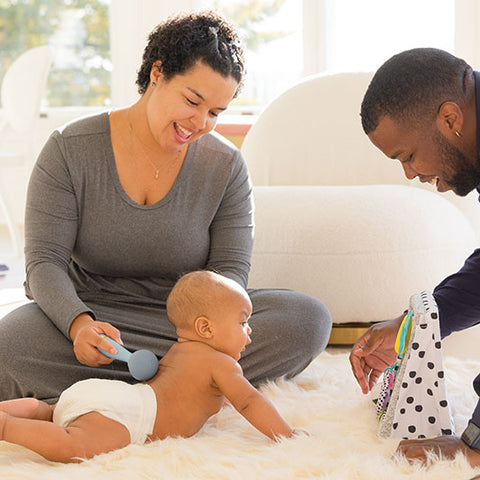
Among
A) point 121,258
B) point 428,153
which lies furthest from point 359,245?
point 428,153

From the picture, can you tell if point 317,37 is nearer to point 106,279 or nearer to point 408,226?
point 408,226

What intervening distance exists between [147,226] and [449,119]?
2.40 ft

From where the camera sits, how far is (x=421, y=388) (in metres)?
1.32

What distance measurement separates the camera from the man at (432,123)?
4.05 ft

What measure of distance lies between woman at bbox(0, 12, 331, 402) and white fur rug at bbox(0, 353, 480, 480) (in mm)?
243

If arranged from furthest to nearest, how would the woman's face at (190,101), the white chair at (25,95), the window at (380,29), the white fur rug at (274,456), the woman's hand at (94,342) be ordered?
the white chair at (25,95), the window at (380,29), the woman's face at (190,101), the woman's hand at (94,342), the white fur rug at (274,456)

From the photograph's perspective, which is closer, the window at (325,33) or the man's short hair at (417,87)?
the man's short hair at (417,87)

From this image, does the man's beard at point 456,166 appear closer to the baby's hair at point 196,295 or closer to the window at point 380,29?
the baby's hair at point 196,295

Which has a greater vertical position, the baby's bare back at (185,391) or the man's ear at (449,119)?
the man's ear at (449,119)

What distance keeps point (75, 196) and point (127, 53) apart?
3693 millimetres

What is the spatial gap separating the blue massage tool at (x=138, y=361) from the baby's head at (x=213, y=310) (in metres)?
0.08

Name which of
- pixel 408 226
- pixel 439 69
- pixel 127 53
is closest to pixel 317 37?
pixel 127 53

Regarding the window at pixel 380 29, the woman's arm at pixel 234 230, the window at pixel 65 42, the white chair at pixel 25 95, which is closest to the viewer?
the woman's arm at pixel 234 230

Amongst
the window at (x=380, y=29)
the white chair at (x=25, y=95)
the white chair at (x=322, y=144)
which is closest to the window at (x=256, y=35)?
the window at (x=380, y=29)
